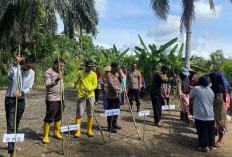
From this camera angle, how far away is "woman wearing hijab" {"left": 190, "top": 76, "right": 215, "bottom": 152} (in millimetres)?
4523

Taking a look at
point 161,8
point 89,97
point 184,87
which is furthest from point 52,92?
point 161,8

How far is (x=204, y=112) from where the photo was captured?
452 cm

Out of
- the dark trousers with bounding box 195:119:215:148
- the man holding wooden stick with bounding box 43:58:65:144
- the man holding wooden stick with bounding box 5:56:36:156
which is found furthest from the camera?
the dark trousers with bounding box 195:119:215:148

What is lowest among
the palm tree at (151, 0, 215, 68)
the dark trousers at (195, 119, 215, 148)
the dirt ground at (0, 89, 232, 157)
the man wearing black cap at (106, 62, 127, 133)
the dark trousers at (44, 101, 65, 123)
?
the dirt ground at (0, 89, 232, 157)

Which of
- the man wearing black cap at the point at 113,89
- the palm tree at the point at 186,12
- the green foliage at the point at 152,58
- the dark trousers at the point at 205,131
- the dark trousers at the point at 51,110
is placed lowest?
the dark trousers at the point at 205,131

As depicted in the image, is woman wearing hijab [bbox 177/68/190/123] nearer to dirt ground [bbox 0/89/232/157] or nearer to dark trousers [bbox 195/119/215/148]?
dirt ground [bbox 0/89/232/157]

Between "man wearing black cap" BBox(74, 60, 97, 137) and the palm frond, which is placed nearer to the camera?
"man wearing black cap" BBox(74, 60, 97, 137)

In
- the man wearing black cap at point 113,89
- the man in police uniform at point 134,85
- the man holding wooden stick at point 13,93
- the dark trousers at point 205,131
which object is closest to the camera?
the man holding wooden stick at point 13,93

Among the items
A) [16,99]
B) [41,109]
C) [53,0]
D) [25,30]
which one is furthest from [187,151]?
[25,30]

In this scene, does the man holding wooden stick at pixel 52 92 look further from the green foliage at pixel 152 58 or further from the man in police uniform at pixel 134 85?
the green foliage at pixel 152 58

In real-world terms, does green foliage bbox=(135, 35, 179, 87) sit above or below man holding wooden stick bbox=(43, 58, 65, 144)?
above

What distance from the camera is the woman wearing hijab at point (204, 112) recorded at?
4.52 metres

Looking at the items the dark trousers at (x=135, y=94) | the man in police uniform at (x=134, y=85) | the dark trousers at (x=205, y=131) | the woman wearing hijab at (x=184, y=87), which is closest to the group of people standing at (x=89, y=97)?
the dark trousers at (x=205, y=131)

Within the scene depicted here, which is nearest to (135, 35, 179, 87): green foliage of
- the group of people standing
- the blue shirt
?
the group of people standing
